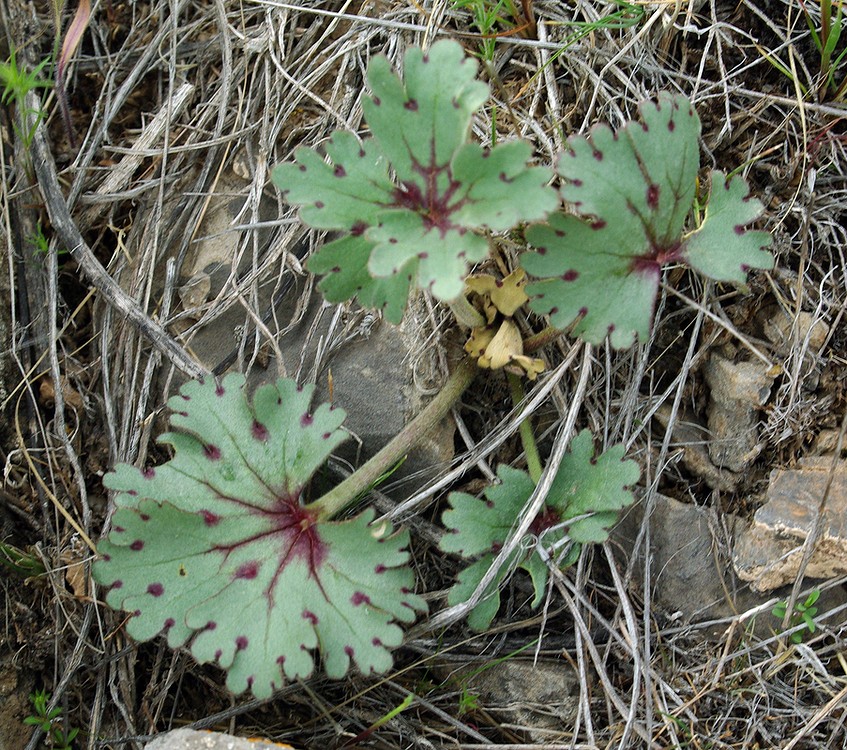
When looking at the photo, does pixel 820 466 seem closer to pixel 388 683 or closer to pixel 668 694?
pixel 668 694

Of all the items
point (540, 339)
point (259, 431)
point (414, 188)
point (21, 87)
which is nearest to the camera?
point (414, 188)

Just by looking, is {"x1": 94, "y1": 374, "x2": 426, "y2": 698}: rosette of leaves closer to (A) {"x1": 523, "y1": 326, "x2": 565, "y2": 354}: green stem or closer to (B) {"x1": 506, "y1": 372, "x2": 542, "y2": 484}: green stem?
(B) {"x1": 506, "y1": 372, "x2": 542, "y2": 484}: green stem

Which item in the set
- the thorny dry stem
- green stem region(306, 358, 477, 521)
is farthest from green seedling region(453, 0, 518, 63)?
green stem region(306, 358, 477, 521)

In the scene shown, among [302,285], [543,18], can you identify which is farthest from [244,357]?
[543,18]

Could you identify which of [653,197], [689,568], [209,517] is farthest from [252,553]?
[653,197]

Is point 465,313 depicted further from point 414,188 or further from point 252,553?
point 252,553

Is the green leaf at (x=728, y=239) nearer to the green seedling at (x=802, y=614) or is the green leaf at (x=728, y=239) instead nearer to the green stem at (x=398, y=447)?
the green stem at (x=398, y=447)
